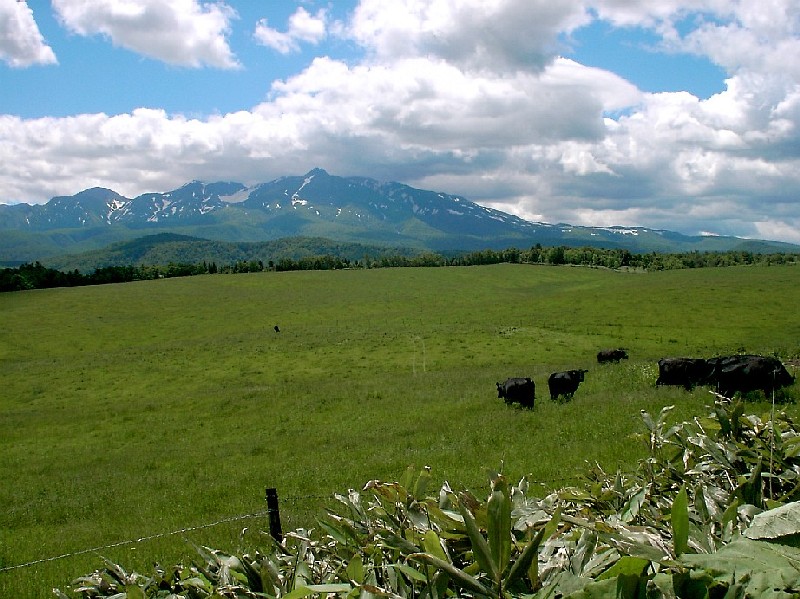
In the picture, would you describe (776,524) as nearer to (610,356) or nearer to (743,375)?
(743,375)

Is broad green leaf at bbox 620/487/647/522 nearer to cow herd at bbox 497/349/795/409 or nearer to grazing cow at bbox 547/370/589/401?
cow herd at bbox 497/349/795/409

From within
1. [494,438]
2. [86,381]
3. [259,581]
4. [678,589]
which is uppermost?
[678,589]

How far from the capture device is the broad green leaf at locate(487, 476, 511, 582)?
1.34 m

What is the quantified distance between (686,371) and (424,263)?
106628 millimetres

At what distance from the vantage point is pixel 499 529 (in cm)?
135

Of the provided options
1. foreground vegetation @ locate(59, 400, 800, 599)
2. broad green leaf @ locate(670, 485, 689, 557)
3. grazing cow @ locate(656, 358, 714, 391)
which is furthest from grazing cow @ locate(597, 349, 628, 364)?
broad green leaf @ locate(670, 485, 689, 557)

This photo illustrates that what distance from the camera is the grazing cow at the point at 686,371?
16.5 metres

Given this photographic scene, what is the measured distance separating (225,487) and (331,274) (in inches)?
3302

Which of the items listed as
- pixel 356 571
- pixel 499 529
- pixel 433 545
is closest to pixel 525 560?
pixel 499 529

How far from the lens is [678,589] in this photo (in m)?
1.18

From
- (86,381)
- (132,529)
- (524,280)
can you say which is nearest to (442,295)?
(524,280)

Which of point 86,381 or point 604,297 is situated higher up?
point 604,297

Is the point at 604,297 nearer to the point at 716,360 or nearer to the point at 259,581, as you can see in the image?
the point at 716,360

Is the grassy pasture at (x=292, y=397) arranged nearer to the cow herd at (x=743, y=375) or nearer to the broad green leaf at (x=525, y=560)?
the cow herd at (x=743, y=375)
